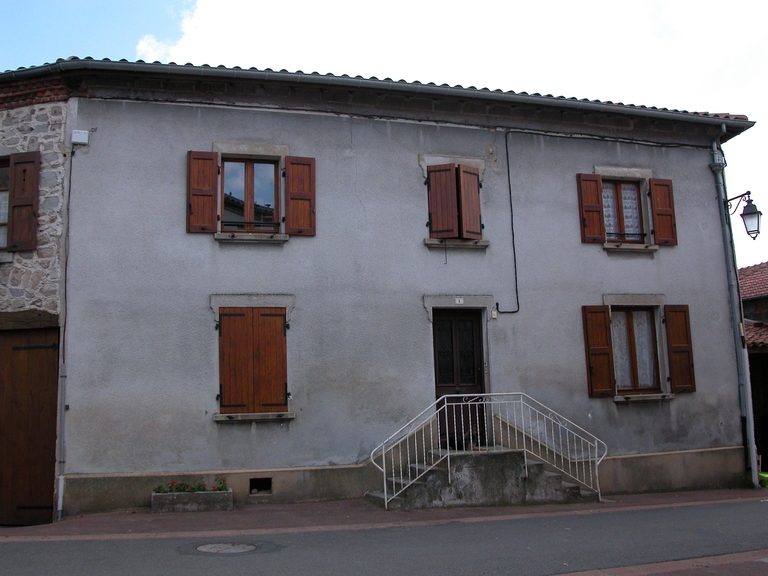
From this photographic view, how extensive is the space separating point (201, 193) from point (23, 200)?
239 cm

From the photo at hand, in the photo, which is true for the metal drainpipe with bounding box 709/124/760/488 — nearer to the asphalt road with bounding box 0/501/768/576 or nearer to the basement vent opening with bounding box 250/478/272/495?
the asphalt road with bounding box 0/501/768/576

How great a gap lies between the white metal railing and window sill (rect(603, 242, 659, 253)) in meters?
2.98

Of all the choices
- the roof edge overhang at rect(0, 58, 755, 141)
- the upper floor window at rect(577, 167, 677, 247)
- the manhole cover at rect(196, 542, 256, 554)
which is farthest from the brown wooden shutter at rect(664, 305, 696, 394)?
the manhole cover at rect(196, 542, 256, 554)

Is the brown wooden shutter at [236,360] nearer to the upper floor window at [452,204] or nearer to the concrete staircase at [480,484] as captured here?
the concrete staircase at [480,484]

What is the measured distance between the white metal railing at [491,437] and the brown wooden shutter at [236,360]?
6.82ft

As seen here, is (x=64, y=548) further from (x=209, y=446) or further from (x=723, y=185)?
(x=723, y=185)

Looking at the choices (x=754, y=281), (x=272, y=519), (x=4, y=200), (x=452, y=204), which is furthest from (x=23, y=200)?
(x=754, y=281)

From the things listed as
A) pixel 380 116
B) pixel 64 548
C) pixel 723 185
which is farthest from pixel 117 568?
pixel 723 185

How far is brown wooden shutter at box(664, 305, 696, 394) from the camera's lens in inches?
472

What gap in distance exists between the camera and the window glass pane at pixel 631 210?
12422 mm

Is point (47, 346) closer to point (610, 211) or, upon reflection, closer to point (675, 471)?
point (610, 211)

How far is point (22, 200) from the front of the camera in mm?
9820

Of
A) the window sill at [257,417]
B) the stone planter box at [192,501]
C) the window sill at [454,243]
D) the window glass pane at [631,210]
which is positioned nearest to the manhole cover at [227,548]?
the stone planter box at [192,501]

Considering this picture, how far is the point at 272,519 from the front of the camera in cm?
879
